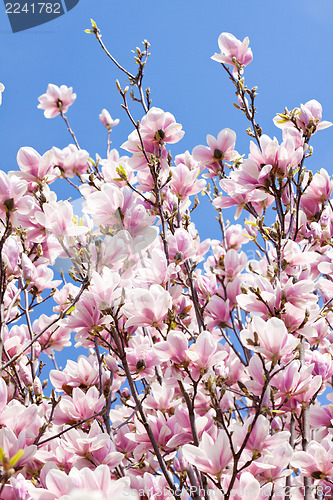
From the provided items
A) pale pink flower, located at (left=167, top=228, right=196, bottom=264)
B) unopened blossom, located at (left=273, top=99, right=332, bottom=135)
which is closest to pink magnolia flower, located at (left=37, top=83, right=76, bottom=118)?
unopened blossom, located at (left=273, top=99, right=332, bottom=135)

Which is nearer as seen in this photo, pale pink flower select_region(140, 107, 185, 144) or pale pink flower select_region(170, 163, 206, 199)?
pale pink flower select_region(140, 107, 185, 144)

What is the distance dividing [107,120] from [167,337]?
10.5 ft

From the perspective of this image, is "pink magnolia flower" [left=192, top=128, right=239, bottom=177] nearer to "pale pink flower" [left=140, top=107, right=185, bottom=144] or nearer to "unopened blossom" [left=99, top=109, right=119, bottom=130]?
"pale pink flower" [left=140, top=107, right=185, bottom=144]

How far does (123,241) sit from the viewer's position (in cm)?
171

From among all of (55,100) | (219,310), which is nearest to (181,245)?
(219,310)

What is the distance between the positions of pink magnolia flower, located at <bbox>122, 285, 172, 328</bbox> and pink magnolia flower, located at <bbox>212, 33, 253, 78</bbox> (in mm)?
1687

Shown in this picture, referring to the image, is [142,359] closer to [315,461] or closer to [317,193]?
[315,461]

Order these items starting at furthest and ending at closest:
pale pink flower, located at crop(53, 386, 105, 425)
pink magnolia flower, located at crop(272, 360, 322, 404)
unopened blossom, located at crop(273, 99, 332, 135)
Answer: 1. unopened blossom, located at crop(273, 99, 332, 135)
2. pale pink flower, located at crop(53, 386, 105, 425)
3. pink magnolia flower, located at crop(272, 360, 322, 404)

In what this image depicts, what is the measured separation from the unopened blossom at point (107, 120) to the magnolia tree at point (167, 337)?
175cm

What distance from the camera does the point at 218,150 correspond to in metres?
2.52

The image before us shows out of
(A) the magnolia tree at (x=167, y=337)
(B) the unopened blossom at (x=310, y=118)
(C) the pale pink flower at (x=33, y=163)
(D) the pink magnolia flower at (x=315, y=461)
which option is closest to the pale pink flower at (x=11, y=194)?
(A) the magnolia tree at (x=167, y=337)

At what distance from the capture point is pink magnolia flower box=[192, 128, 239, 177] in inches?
98.7

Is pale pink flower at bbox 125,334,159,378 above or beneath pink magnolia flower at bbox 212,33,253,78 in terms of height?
beneath

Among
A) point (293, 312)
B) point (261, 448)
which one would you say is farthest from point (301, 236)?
point (261, 448)
